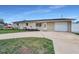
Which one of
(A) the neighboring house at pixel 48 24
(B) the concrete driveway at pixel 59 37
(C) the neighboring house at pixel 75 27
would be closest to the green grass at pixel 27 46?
(B) the concrete driveway at pixel 59 37

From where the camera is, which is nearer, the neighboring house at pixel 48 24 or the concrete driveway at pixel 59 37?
the concrete driveway at pixel 59 37

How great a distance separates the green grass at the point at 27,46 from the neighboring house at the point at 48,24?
38 cm

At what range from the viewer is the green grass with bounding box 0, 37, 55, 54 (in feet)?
17.4

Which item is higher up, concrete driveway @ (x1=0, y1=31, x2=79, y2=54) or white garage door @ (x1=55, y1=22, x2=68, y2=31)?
white garage door @ (x1=55, y1=22, x2=68, y2=31)

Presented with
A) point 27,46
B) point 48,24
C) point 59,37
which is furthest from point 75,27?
point 27,46

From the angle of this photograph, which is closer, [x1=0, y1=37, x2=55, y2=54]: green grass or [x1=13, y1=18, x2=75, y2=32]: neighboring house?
[x1=0, y1=37, x2=55, y2=54]: green grass

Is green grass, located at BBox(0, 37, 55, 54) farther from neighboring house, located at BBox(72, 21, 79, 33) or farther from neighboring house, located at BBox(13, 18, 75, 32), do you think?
neighboring house, located at BBox(72, 21, 79, 33)

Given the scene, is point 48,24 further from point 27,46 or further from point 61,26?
point 27,46

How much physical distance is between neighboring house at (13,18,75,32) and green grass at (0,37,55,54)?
1.24 feet

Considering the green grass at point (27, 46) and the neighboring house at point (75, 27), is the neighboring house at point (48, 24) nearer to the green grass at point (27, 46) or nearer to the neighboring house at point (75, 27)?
the neighboring house at point (75, 27)

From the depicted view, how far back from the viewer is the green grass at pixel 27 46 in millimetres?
5293

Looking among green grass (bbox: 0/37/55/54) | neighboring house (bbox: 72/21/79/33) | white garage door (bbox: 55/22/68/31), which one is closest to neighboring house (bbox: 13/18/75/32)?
white garage door (bbox: 55/22/68/31)
